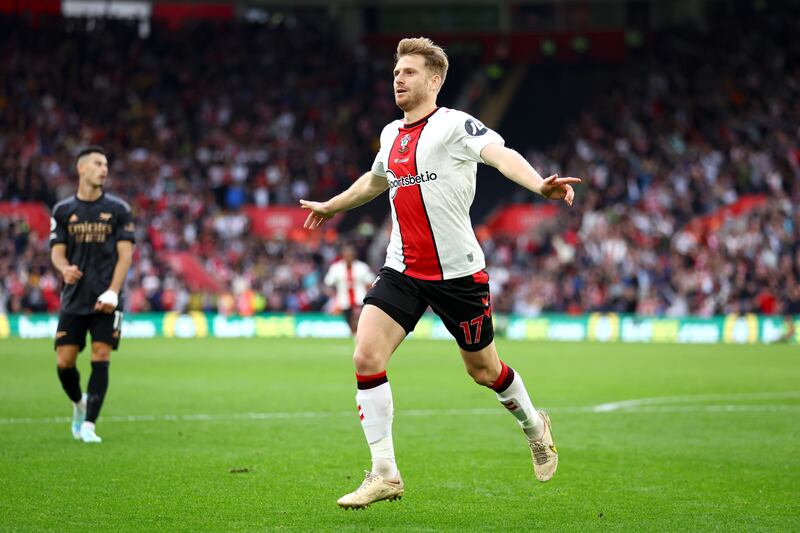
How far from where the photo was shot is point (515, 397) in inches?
301

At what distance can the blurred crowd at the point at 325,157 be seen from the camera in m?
33.7

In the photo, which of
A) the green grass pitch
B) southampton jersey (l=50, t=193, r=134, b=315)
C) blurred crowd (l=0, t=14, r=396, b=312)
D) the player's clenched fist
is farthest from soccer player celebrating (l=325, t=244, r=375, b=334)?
blurred crowd (l=0, t=14, r=396, b=312)

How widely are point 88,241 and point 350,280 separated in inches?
495

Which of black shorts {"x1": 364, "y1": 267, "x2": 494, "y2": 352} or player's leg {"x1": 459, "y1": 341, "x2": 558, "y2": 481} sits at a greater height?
black shorts {"x1": 364, "y1": 267, "x2": 494, "y2": 352}

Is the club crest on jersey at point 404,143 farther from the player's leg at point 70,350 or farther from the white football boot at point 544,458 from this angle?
the player's leg at point 70,350

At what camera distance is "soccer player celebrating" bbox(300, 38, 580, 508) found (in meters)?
7.05

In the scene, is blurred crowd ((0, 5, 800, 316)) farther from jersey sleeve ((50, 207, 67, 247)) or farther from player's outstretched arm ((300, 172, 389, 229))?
player's outstretched arm ((300, 172, 389, 229))

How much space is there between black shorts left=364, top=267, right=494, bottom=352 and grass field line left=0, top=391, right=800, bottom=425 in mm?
5553

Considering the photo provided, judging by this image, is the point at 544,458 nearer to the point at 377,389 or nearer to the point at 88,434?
the point at 377,389

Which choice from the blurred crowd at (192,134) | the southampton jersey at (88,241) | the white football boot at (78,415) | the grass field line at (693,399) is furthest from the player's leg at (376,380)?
the blurred crowd at (192,134)

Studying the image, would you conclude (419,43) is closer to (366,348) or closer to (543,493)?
(366,348)

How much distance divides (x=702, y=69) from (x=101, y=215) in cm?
3441

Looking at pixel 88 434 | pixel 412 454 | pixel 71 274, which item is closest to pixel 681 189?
pixel 412 454

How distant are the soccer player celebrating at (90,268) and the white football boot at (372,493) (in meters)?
4.35
